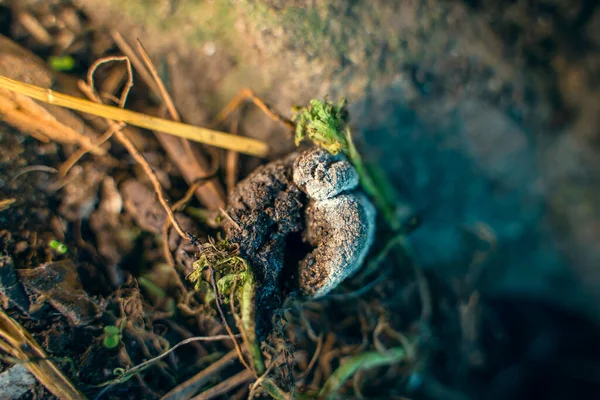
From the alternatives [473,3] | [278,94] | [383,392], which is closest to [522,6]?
[473,3]

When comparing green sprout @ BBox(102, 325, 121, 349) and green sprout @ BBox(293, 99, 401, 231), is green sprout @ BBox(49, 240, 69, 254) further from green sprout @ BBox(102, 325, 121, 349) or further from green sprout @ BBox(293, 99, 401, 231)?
green sprout @ BBox(293, 99, 401, 231)

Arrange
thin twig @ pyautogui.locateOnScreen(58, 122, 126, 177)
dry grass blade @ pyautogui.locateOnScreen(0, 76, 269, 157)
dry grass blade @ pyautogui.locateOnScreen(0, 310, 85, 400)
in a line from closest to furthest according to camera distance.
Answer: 1. dry grass blade @ pyautogui.locateOnScreen(0, 310, 85, 400)
2. dry grass blade @ pyautogui.locateOnScreen(0, 76, 269, 157)
3. thin twig @ pyautogui.locateOnScreen(58, 122, 126, 177)

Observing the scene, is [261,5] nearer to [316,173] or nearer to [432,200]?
[316,173]

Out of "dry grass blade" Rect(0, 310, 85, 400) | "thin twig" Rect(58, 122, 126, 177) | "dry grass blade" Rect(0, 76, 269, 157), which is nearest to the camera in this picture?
"dry grass blade" Rect(0, 310, 85, 400)

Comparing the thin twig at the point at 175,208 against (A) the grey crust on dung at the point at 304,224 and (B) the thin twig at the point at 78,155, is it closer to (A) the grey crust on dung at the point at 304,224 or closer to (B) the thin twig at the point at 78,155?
(A) the grey crust on dung at the point at 304,224

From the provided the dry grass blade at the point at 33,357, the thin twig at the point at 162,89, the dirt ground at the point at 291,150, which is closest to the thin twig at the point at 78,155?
the dirt ground at the point at 291,150

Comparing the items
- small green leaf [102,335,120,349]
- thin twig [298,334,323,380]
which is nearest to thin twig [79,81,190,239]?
small green leaf [102,335,120,349]

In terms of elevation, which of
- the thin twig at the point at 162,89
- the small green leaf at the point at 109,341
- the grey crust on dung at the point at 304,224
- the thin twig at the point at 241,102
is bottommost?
the small green leaf at the point at 109,341

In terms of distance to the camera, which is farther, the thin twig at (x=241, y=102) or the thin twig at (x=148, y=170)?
the thin twig at (x=241, y=102)
